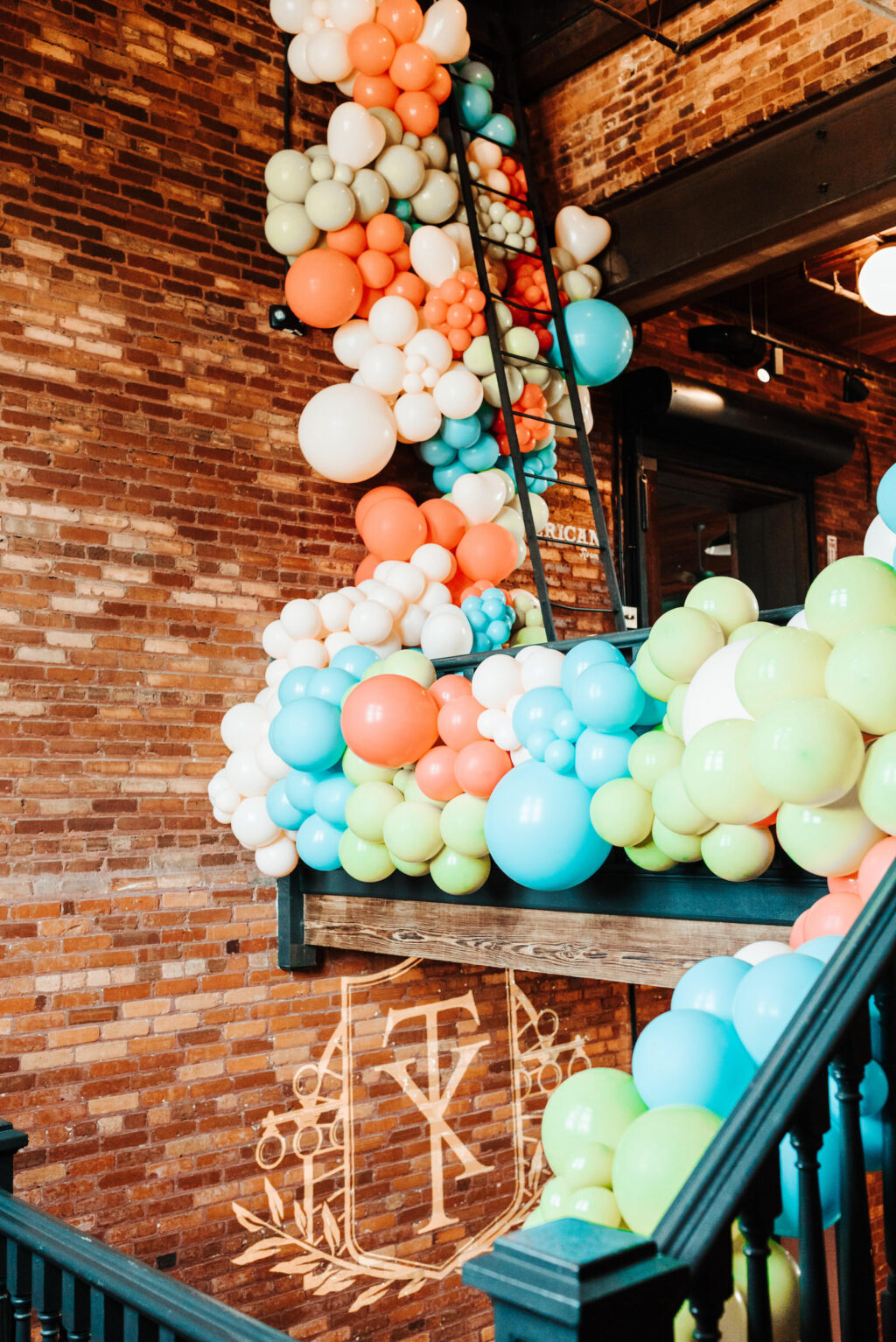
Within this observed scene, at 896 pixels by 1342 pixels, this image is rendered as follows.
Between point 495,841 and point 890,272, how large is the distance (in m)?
2.73

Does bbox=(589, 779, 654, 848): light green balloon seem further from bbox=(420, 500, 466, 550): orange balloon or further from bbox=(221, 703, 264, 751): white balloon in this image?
bbox=(420, 500, 466, 550): orange balloon

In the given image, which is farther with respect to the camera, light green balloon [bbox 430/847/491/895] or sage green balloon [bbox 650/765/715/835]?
light green balloon [bbox 430/847/491/895]

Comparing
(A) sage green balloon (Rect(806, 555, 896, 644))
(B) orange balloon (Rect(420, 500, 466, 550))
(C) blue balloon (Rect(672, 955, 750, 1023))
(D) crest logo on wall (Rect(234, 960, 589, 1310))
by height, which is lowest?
(D) crest logo on wall (Rect(234, 960, 589, 1310))

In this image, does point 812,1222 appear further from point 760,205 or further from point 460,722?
point 760,205

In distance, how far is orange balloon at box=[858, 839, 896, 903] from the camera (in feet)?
6.28

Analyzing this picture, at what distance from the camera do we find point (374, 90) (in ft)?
13.7

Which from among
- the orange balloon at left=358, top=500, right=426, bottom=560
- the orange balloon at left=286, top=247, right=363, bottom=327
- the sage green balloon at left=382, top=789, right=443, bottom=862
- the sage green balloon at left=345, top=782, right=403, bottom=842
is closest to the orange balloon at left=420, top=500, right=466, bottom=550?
the orange balloon at left=358, top=500, right=426, bottom=560

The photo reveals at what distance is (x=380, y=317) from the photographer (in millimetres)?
4117

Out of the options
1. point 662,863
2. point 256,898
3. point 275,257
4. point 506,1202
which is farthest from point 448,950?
point 275,257

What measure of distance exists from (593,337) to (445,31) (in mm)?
1204

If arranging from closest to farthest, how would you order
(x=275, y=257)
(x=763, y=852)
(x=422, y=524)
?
(x=763, y=852)
(x=422, y=524)
(x=275, y=257)

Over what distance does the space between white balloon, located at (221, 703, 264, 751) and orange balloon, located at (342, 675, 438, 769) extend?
0.74 metres

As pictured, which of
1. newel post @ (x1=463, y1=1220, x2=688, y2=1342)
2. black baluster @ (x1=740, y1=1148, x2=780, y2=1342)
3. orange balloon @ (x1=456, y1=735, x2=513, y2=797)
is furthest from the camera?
orange balloon @ (x1=456, y1=735, x2=513, y2=797)

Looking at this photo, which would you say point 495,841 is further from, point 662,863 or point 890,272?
point 890,272
